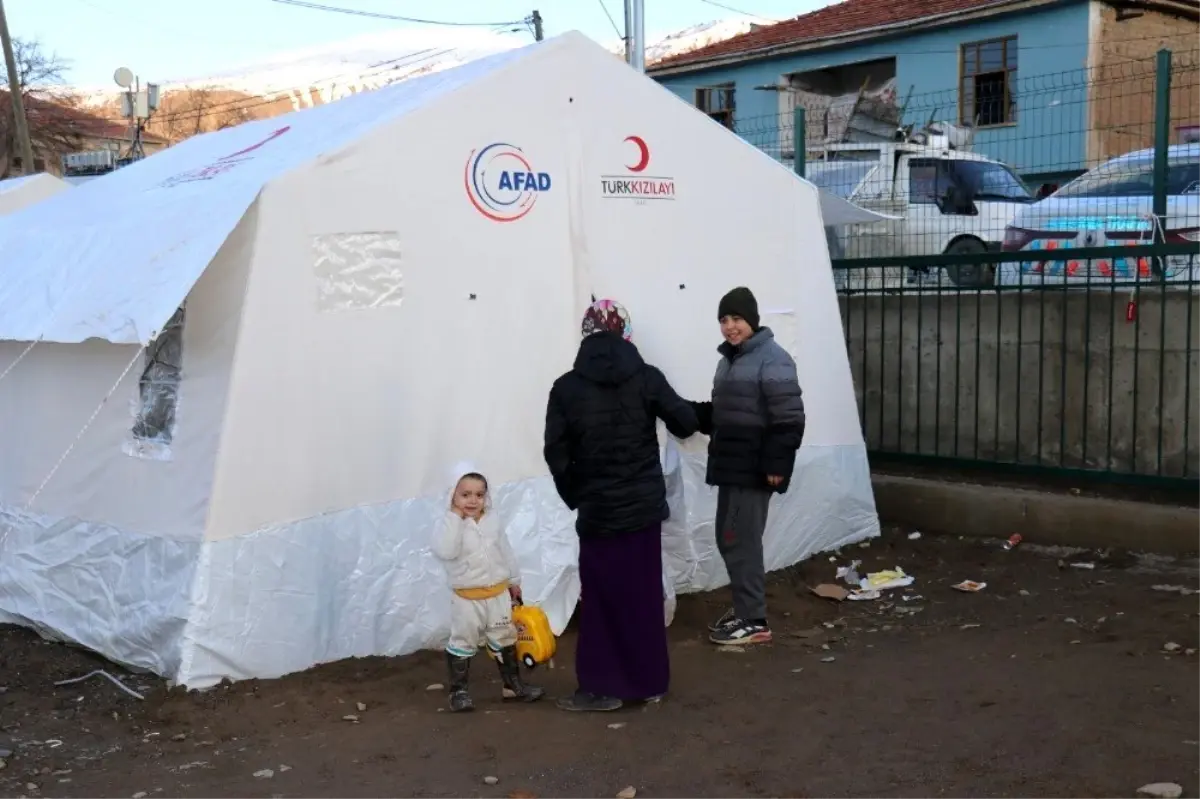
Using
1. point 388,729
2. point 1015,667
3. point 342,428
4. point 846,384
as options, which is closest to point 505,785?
point 388,729

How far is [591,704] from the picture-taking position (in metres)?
5.18

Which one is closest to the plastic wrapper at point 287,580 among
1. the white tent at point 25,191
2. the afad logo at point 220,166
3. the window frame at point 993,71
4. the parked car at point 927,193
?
the afad logo at point 220,166

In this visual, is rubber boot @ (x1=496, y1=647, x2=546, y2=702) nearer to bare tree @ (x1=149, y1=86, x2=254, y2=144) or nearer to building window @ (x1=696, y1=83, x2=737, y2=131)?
building window @ (x1=696, y1=83, x2=737, y2=131)

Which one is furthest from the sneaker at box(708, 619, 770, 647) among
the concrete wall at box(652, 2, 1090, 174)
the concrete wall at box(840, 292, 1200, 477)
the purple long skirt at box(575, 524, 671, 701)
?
the concrete wall at box(652, 2, 1090, 174)

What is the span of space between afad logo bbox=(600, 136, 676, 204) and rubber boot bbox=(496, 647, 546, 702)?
106 inches

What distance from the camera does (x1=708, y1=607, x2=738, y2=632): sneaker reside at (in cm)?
627

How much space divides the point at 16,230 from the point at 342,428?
2.95 meters

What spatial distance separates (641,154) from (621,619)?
289 centimetres

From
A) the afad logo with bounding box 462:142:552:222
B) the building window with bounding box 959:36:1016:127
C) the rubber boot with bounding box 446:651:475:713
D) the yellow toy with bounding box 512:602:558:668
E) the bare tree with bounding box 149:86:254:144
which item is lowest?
the rubber boot with bounding box 446:651:475:713

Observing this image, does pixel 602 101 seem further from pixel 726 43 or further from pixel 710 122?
pixel 726 43

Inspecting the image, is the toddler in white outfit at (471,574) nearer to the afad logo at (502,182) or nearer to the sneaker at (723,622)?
the sneaker at (723,622)

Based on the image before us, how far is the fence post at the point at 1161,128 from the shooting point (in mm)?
7797

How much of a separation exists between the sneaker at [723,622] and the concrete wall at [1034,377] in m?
2.91

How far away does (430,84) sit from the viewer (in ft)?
21.9
